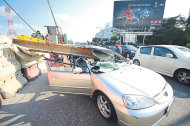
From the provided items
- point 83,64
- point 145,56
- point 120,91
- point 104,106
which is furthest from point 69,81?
point 145,56

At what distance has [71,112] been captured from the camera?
2043mm

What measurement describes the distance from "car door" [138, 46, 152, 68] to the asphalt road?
1597 mm

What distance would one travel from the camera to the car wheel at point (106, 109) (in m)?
1.56

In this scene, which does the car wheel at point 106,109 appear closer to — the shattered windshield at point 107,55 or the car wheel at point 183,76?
the shattered windshield at point 107,55

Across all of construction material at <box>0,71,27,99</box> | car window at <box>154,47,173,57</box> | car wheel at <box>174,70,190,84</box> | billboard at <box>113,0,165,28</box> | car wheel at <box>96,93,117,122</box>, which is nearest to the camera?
car wheel at <box>96,93,117,122</box>

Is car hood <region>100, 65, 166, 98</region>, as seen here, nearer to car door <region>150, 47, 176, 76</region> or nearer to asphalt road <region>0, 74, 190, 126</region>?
asphalt road <region>0, 74, 190, 126</region>

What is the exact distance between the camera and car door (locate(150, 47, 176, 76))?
3.32 metres

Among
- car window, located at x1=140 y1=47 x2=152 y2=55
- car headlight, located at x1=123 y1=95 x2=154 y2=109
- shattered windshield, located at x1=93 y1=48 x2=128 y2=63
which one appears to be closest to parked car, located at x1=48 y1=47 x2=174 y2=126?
car headlight, located at x1=123 y1=95 x2=154 y2=109

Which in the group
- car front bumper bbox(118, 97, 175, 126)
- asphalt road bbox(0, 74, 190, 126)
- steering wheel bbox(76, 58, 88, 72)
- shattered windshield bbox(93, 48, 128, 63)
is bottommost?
asphalt road bbox(0, 74, 190, 126)

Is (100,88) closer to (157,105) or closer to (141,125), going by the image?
(141,125)

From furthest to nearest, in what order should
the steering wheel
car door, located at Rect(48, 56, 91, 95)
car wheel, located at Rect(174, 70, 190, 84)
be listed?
1. car wheel, located at Rect(174, 70, 190, 84)
2. the steering wheel
3. car door, located at Rect(48, 56, 91, 95)

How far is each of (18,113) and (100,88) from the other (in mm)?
2155

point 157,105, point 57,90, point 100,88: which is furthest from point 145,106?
point 57,90

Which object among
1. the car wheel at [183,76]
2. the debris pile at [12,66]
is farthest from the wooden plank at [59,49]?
the car wheel at [183,76]
